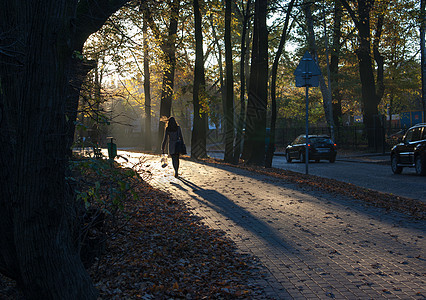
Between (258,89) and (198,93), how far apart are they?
4.43m

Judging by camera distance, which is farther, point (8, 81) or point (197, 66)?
point (197, 66)

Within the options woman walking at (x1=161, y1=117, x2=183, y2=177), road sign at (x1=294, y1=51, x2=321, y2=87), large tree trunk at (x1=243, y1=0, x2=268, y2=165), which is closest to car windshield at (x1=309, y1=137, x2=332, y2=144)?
large tree trunk at (x1=243, y1=0, x2=268, y2=165)

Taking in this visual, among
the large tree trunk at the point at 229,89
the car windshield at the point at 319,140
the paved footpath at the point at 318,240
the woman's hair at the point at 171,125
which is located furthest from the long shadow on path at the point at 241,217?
the car windshield at the point at 319,140

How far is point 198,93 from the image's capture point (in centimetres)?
2269

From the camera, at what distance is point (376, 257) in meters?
5.69

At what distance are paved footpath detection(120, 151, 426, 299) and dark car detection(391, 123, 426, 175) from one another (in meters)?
7.36

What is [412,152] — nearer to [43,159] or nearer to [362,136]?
[43,159]

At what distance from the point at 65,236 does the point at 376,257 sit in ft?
12.5

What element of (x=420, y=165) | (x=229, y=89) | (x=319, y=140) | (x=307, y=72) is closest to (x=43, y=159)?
(x=307, y=72)

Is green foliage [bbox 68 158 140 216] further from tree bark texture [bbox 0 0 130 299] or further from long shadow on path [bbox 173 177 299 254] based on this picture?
long shadow on path [bbox 173 177 299 254]

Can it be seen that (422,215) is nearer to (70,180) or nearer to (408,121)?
(70,180)

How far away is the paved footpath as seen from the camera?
470 cm

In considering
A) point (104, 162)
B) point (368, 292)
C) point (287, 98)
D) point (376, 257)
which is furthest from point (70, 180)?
point (287, 98)

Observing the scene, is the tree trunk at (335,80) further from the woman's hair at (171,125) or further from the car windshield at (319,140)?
the woman's hair at (171,125)
